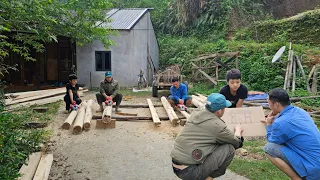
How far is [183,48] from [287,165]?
748 inches

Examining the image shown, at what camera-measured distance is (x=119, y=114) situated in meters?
8.72

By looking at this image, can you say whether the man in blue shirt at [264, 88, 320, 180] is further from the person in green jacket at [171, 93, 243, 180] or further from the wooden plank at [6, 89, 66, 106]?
the wooden plank at [6, 89, 66, 106]

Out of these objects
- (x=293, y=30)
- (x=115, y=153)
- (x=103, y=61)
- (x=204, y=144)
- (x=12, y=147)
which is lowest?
(x=115, y=153)

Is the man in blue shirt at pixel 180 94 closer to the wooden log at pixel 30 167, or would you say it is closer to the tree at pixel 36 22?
the tree at pixel 36 22

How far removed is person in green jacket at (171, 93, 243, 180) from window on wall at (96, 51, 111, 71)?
1403cm

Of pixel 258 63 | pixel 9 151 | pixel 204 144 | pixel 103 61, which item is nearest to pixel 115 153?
pixel 9 151

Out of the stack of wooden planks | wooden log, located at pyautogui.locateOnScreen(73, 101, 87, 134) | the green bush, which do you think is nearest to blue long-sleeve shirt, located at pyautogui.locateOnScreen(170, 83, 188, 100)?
wooden log, located at pyautogui.locateOnScreen(73, 101, 87, 134)

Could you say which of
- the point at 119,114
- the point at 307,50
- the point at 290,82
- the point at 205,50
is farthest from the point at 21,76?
the point at 307,50

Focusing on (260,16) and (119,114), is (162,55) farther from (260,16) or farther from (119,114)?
(119,114)

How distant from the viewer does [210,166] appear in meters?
3.14

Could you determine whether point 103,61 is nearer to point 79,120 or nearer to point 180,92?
point 180,92

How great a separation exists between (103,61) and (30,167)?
1310 centimetres

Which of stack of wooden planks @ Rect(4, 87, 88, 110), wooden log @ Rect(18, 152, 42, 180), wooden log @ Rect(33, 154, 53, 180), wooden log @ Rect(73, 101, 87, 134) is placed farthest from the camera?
stack of wooden planks @ Rect(4, 87, 88, 110)

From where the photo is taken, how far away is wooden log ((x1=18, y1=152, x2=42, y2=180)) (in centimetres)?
361
